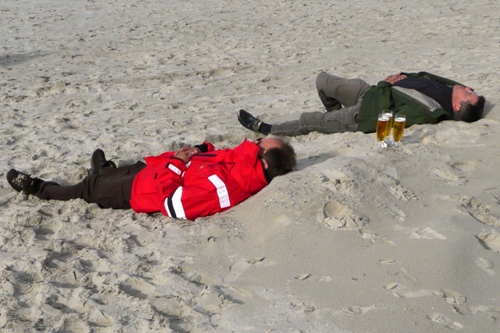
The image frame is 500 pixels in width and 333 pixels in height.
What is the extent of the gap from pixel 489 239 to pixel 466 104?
2.23 m

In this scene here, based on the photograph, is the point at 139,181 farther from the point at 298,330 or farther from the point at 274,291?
the point at 298,330

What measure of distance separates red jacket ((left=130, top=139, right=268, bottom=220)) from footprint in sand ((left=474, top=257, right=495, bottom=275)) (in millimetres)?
1592

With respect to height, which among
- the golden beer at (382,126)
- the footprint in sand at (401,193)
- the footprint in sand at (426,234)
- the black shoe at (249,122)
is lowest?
the black shoe at (249,122)

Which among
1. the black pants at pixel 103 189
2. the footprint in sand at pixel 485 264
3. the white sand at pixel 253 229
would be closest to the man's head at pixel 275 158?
the white sand at pixel 253 229

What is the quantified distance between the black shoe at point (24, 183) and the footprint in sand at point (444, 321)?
337 cm

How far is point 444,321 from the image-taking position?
132 inches

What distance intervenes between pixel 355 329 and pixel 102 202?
2.49 m

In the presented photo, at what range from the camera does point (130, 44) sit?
1084cm

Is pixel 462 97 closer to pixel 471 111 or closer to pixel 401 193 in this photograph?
pixel 471 111

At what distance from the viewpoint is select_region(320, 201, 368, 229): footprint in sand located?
13.8 ft

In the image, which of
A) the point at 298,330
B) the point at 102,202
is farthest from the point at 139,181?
the point at 298,330

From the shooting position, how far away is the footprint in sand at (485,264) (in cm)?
374

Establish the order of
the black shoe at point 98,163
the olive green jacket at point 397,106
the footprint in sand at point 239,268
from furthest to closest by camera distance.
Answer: the olive green jacket at point 397,106, the black shoe at point 98,163, the footprint in sand at point 239,268

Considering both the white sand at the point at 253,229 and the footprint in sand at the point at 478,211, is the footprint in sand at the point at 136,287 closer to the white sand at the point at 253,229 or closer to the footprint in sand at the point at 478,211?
the white sand at the point at 253,229
